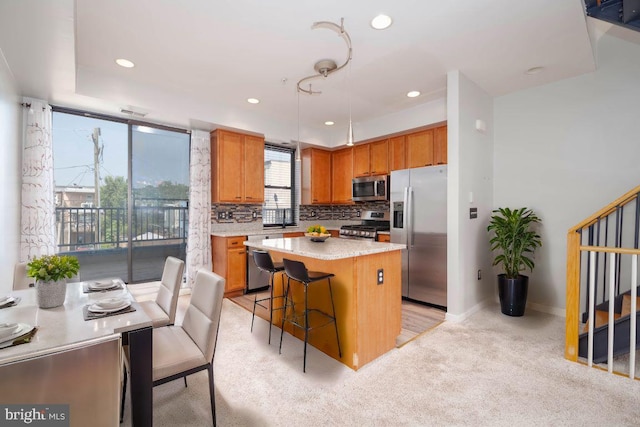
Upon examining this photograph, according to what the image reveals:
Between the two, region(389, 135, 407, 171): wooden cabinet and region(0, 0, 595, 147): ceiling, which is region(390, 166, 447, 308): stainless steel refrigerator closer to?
region(389, 135, 407, 171): wooden cabinet

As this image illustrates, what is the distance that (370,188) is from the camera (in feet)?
16.6

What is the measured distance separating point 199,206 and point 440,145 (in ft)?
11.7

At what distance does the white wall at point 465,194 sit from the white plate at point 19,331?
3.42 metres

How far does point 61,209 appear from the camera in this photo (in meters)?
3.68

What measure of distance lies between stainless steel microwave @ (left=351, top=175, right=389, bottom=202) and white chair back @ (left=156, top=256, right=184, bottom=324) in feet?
11.2

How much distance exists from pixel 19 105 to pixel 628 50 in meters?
6.29

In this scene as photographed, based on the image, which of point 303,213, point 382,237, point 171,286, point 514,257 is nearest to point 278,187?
point 303,213

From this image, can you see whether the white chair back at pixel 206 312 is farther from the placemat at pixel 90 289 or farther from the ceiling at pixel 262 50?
the ceiling at pixel 262 50

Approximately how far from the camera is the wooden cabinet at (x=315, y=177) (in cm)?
560

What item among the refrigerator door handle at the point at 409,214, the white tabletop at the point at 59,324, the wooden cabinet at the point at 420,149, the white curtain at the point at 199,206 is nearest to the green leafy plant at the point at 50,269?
the white tabletop at the point at 59,324

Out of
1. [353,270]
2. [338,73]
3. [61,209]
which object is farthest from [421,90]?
[61,209]

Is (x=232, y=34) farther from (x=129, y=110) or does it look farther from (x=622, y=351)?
(x=622, y=351)

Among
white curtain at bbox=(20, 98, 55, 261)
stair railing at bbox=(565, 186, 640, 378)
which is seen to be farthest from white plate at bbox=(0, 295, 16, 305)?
stair railing at bbox=(565, 186, 640, 378)

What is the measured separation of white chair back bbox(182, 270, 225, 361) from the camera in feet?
5.54
